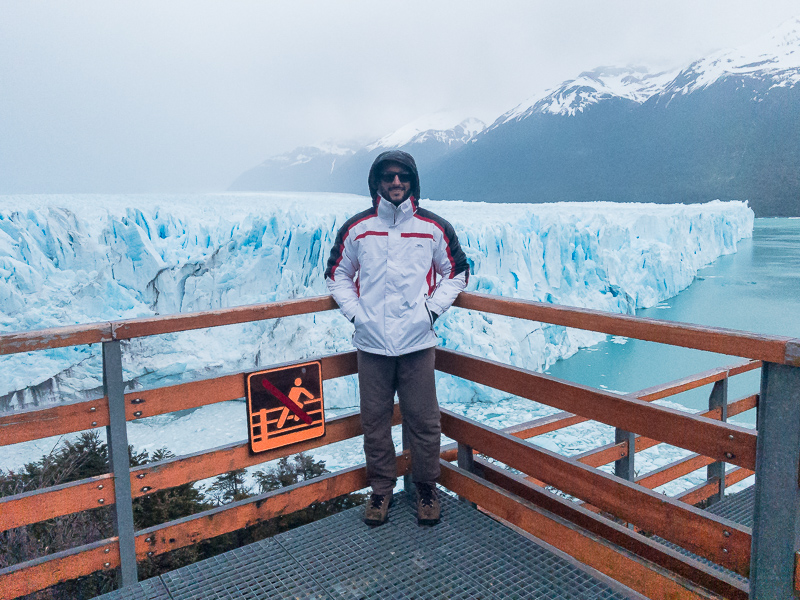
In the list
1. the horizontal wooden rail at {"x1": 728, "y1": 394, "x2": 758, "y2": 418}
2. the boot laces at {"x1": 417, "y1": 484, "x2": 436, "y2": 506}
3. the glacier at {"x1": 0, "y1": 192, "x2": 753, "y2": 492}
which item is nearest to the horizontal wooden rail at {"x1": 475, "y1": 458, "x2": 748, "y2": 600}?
the boot laces at {"x1": 417, "y1": 484, "x2": 436, "y2": 506}

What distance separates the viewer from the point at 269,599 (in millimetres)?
1623

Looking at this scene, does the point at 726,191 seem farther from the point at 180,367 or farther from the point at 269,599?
the point at 269,599

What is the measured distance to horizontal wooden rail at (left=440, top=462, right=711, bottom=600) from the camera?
1.44 metres

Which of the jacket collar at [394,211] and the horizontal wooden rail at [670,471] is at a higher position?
the jacket collar at [394,211]

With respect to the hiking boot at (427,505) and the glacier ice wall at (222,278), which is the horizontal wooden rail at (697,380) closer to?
the hiking boot at (427,505)

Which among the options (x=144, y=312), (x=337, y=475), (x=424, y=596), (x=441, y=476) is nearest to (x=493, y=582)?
(x=424, y=596)

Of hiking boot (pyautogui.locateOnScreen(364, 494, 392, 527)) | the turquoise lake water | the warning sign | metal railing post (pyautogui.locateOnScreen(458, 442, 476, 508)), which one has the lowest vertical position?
the turquoise lake water

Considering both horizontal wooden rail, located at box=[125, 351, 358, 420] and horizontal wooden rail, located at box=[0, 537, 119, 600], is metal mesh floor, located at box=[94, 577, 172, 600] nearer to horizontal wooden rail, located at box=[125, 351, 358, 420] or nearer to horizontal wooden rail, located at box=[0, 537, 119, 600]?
horizontal wooden rail, located at box=[0, 537, 119, 600]

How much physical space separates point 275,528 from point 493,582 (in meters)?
3.28

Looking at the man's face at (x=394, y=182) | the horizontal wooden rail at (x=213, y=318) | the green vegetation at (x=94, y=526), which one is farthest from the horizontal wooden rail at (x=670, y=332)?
the green vegetation at (x=94, y=526)

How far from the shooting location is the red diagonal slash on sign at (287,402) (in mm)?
1938

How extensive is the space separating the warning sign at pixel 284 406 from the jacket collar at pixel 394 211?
57 cm

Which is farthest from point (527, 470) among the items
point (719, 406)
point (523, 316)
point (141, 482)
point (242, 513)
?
point (719, 406)

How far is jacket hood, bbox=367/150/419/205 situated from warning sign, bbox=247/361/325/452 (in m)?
0.67
